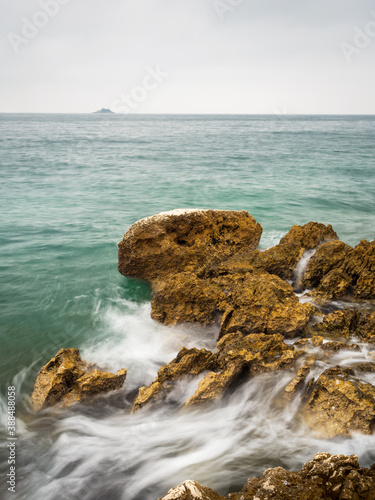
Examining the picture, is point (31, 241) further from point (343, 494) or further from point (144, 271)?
point (343, 494)

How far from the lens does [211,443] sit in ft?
13.5

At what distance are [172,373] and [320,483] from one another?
2.41 m

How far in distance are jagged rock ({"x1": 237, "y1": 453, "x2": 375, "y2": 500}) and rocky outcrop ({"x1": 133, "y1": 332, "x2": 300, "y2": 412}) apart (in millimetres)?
1669

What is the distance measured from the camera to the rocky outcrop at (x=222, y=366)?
14.8 feet

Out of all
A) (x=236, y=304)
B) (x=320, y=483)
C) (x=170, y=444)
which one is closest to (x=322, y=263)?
(x=236, y=304)

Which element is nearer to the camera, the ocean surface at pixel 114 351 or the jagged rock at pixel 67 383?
the ocean surface at pixel 114 351

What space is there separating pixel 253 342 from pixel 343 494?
94.6 inches

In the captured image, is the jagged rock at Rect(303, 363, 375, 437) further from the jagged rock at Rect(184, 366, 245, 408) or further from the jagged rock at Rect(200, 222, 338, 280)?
the jagged rock at Rect(200, 222, 338, 280)

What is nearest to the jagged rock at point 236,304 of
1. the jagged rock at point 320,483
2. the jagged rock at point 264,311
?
the jagged rock at point 264,311

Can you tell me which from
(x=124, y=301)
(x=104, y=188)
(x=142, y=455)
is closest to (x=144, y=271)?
(x=124, y=301)

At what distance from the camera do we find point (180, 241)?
7.80 metres

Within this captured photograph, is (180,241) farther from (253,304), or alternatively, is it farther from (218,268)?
(253,304)

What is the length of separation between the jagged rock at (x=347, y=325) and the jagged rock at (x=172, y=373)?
6.60 feet

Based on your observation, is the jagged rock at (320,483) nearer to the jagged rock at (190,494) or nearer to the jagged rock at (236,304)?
the jagged rock at (190,494)
